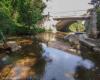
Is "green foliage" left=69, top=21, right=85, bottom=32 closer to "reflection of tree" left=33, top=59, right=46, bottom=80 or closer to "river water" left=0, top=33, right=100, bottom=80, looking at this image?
"river water" left=0, top=33, right=100, bottom=80

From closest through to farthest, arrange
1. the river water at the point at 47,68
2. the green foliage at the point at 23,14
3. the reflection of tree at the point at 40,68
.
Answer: the river water at the point at 47,68 < the reflection of tree at the point at 40,68 < the green foliage at the point at 23,14

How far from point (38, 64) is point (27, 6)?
29.3m

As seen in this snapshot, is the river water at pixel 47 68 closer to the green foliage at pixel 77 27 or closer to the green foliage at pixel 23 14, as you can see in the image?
the green foliage at pixel 23 14

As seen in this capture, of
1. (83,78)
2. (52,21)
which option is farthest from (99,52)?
(52,21)

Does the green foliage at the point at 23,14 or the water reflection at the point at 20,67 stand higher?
the green foliage at the point at 23,14

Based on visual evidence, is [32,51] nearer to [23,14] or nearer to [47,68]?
[47,68]

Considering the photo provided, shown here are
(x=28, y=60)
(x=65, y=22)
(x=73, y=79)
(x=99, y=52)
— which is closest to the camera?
(x=73, y=79)

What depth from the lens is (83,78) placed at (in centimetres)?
1702

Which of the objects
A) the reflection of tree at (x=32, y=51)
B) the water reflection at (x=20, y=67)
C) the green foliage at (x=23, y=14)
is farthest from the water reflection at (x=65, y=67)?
the green foliage at (x=23, y=14)

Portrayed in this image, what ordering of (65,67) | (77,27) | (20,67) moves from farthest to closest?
(77,27), (65,67), (20,67)

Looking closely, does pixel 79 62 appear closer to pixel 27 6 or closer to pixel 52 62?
pixel 52 62

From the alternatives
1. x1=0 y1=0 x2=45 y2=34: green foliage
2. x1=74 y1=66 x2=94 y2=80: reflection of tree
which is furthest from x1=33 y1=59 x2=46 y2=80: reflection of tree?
x1=0 y1=0 x2=45 y2=34: green foliage

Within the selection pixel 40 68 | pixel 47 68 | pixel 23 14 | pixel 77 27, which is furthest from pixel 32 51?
pixel 77 27

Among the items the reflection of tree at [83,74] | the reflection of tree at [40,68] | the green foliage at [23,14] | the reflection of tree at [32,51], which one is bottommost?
the reflection of tree at [83,74]
